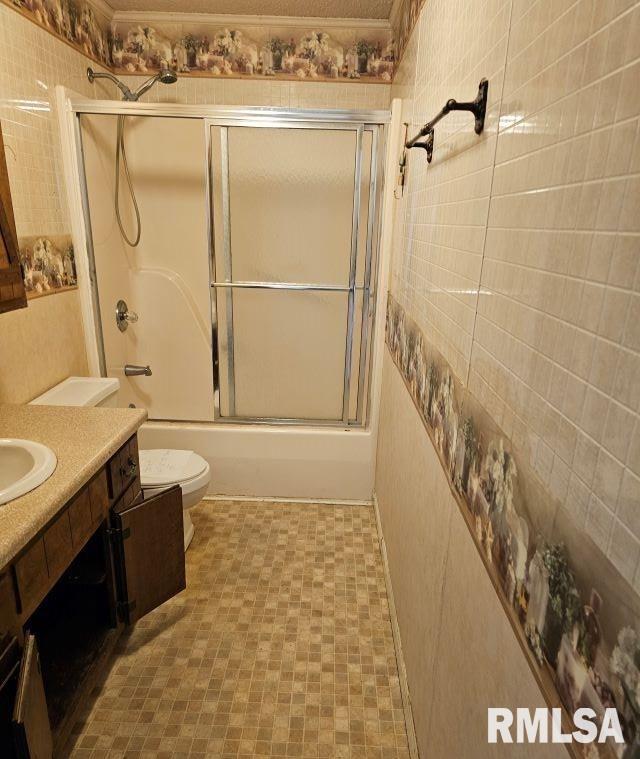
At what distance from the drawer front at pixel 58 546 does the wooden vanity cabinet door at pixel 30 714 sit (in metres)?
0.17

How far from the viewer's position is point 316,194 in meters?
2.63

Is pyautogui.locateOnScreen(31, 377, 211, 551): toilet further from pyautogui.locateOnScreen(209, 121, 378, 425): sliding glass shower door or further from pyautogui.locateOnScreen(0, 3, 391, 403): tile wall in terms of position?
pyautogui.locateOnScreen(209, 121, 378, 425): sliding glass shower door

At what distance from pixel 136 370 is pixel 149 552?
4.40ft

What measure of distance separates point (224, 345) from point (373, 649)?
168cm

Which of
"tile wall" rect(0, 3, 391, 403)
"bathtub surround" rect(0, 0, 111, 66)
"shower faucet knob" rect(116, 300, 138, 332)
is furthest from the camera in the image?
"shower faucet knob" rect(116, 300, 138, 332)

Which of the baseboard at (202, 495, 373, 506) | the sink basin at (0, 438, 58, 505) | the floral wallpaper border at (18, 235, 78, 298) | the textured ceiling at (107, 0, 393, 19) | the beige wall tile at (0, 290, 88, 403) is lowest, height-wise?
the baseboard at (202, 495, 373, 506)

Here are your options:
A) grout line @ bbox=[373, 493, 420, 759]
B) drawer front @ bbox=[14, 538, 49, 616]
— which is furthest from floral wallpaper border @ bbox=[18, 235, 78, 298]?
grout line @ bbox=[373, 493, 420, 759]

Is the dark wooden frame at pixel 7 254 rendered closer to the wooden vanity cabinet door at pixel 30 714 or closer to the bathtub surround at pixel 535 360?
the wooden vanity cabinet door at pixel 30 714

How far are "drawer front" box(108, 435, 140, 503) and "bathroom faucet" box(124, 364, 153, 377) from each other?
109 cm

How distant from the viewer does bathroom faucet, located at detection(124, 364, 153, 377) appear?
2.77 meters

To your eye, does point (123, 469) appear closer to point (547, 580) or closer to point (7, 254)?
point (7, 254)

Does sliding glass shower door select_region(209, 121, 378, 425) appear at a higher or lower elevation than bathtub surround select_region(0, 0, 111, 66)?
lower

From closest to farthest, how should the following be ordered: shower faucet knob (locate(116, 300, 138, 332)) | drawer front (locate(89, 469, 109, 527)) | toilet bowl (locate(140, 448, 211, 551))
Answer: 1. drawer front (locate(89, 469, 109, 527))
2. toilet bowl (locate(140, 448, 211, 551))
3. shower faucet knob (locate(116, 300, 138, 332))

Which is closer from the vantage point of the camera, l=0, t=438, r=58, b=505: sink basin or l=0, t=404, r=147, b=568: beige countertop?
l=0, t=404, r=147, b=568: beige countertop
